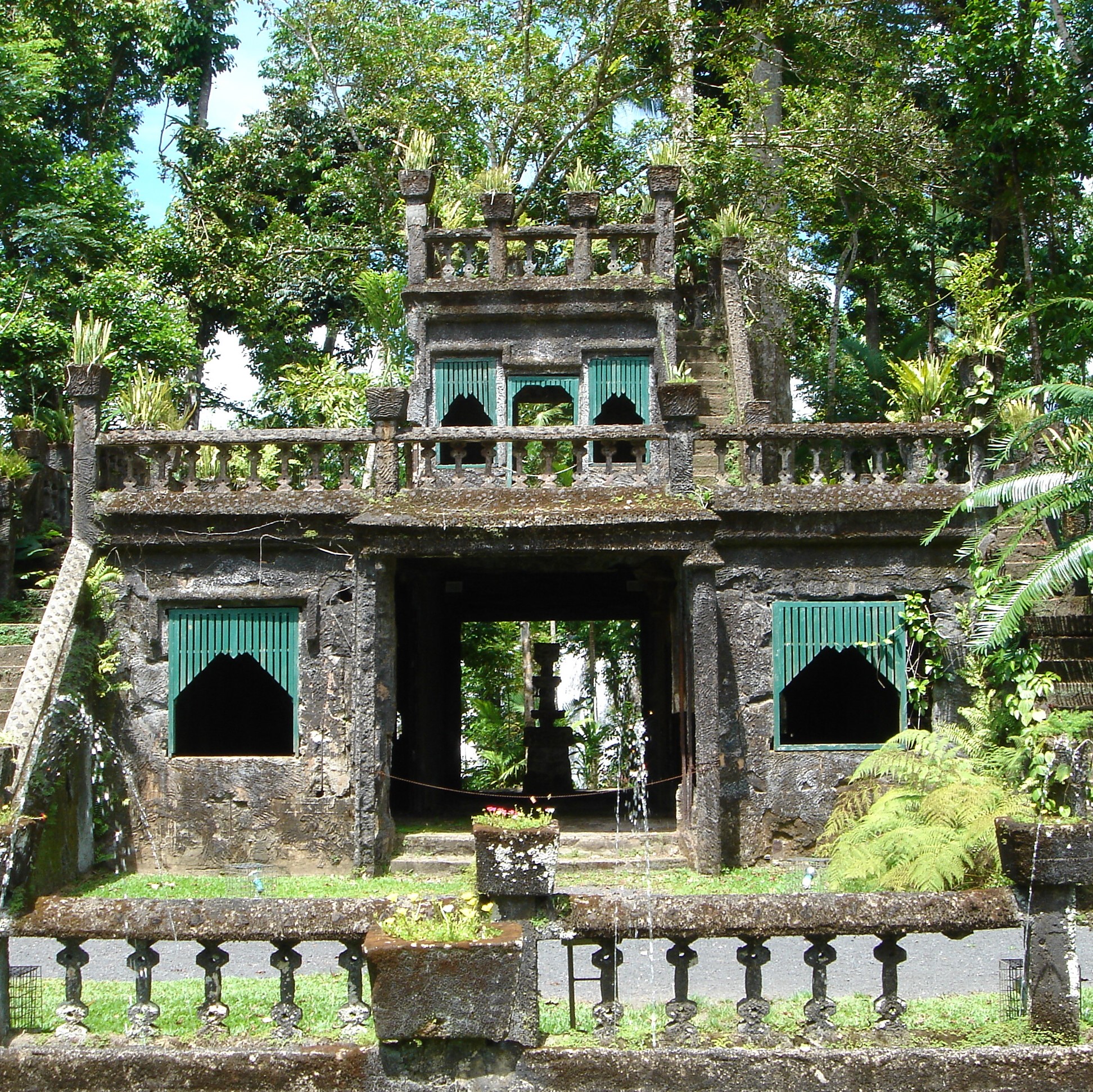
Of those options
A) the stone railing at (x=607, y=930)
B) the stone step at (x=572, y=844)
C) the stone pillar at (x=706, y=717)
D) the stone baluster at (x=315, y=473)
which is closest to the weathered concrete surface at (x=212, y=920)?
the stone railing at (x=607, y=930)

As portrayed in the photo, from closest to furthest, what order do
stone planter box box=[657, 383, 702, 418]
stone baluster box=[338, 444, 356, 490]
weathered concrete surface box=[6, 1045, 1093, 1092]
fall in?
weathered concrete surface box=[6, 1045, 1093, 1092] → stone planter box box=[657, 383, 702, 418] → stone baluster box=[338, 444, 356, 490]

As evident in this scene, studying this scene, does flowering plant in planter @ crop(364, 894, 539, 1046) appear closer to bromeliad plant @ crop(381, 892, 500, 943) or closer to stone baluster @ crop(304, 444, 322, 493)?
bromeliad plant @ crop(381, 892, 500, 943)

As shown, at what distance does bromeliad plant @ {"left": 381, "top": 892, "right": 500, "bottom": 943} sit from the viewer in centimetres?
520

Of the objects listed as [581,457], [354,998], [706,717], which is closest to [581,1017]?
[354,998]

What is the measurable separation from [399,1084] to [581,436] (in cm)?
758

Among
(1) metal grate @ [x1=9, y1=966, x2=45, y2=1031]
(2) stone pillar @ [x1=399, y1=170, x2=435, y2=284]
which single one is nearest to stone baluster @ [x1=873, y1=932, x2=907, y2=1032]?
(1) metal grate @ [x1=9, y1=966, x2=45, y2=1031]

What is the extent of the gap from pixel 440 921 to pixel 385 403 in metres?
7.54

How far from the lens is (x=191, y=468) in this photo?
12.7 meters

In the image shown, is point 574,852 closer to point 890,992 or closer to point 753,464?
point 753,464

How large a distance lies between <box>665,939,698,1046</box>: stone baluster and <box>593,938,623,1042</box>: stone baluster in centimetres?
23

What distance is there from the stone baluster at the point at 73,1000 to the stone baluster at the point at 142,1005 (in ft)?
0.66

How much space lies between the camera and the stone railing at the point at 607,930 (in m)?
5.48

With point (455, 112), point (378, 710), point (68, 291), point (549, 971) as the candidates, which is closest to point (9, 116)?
point (68, 291)

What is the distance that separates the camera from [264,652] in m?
12.7
